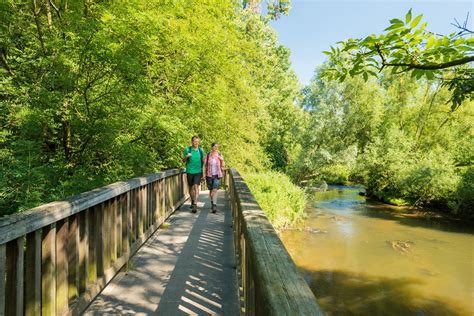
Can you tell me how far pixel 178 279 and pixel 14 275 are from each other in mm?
2154

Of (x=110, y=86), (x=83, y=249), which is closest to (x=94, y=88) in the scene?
(x=110, y=86)

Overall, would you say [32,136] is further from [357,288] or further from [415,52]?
[357,288]

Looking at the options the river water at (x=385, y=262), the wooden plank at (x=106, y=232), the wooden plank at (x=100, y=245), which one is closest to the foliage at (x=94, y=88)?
the wooden plank at (x=106, y=232)

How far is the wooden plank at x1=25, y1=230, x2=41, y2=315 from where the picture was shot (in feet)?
7.16

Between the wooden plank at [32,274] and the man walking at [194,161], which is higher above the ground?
the man walking at [194,161]

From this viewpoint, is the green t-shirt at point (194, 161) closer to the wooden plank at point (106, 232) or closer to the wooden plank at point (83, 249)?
the wooden plank at point (106, 232)

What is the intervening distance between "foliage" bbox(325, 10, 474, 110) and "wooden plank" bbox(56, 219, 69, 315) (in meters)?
2.60

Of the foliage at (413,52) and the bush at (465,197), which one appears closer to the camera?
the foliage at (413,52)

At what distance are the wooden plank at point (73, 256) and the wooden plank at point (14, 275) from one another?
2.26 ft

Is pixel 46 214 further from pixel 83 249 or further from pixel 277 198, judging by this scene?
pixel 277 198

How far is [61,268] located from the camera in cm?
255

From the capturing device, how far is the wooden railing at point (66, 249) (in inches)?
78.6

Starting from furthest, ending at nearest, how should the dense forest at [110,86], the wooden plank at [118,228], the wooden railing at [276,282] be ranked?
the dense forest at [110,86] < the wooden plank at [118,228] < the wooden railing at [276,282]

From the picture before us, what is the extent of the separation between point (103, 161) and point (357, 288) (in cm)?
866
